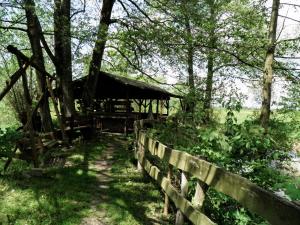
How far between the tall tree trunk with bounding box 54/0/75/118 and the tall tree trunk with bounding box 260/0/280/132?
8786 millimetres

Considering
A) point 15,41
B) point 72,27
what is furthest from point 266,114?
point 15,41

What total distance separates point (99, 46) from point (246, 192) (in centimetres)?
1475

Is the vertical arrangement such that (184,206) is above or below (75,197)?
above

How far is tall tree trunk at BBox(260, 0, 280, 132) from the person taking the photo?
13.1m

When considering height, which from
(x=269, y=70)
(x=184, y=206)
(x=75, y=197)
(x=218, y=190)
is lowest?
(x=75, y=197)

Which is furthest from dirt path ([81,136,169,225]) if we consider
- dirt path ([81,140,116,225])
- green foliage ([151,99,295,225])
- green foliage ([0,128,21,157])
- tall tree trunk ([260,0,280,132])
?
tall tree trunk ([260,0,280,132])

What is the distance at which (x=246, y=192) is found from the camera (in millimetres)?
2891

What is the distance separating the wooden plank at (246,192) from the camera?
7.47 feet

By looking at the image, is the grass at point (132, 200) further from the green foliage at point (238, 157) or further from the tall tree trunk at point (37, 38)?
the tall tree trunk at point (37, 38)

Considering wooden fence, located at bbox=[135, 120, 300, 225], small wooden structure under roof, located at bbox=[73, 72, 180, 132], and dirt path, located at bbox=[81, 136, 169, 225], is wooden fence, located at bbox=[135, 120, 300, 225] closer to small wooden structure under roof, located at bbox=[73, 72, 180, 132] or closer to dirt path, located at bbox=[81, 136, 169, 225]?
dirt path, located at bbox=[81, 136, 169, 225]

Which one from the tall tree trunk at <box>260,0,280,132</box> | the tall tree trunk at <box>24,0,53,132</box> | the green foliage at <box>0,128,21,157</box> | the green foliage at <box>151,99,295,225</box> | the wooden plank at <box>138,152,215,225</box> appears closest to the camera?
the wooden plank at <box>138,152,215,225</box>

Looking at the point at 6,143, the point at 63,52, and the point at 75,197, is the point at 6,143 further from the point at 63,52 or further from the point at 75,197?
the point at 63,52

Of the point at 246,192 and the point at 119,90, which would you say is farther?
the point at 119,90

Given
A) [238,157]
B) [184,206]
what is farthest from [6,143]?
[238,157]
